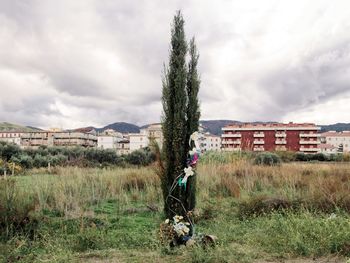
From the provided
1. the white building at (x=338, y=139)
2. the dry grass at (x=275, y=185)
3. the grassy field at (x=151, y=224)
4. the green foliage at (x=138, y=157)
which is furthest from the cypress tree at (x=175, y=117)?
the white building at (x=338, y=139)

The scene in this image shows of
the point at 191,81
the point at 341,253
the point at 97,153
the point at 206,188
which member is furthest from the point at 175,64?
the point at 97,153

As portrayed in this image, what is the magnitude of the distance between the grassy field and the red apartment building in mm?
64892

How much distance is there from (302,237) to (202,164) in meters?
8.22

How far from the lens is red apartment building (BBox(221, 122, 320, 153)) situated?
74062 millimetres

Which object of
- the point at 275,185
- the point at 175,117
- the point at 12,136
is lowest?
the point at 275,185

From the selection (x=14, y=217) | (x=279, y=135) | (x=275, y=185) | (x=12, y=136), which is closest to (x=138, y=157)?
(x=275, y=185)

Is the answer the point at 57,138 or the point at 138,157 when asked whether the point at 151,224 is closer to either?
the point at 138,157

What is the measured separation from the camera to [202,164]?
12781mm

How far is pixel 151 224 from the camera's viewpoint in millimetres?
6230

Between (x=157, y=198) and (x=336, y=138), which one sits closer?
(x=157, y=198)

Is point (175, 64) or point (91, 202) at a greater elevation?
point (175, 64)

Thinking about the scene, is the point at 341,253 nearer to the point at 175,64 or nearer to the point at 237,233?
the point at 237,233

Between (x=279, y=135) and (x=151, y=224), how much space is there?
2870 inches

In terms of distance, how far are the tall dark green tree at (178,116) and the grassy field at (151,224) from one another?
22.3 inches
